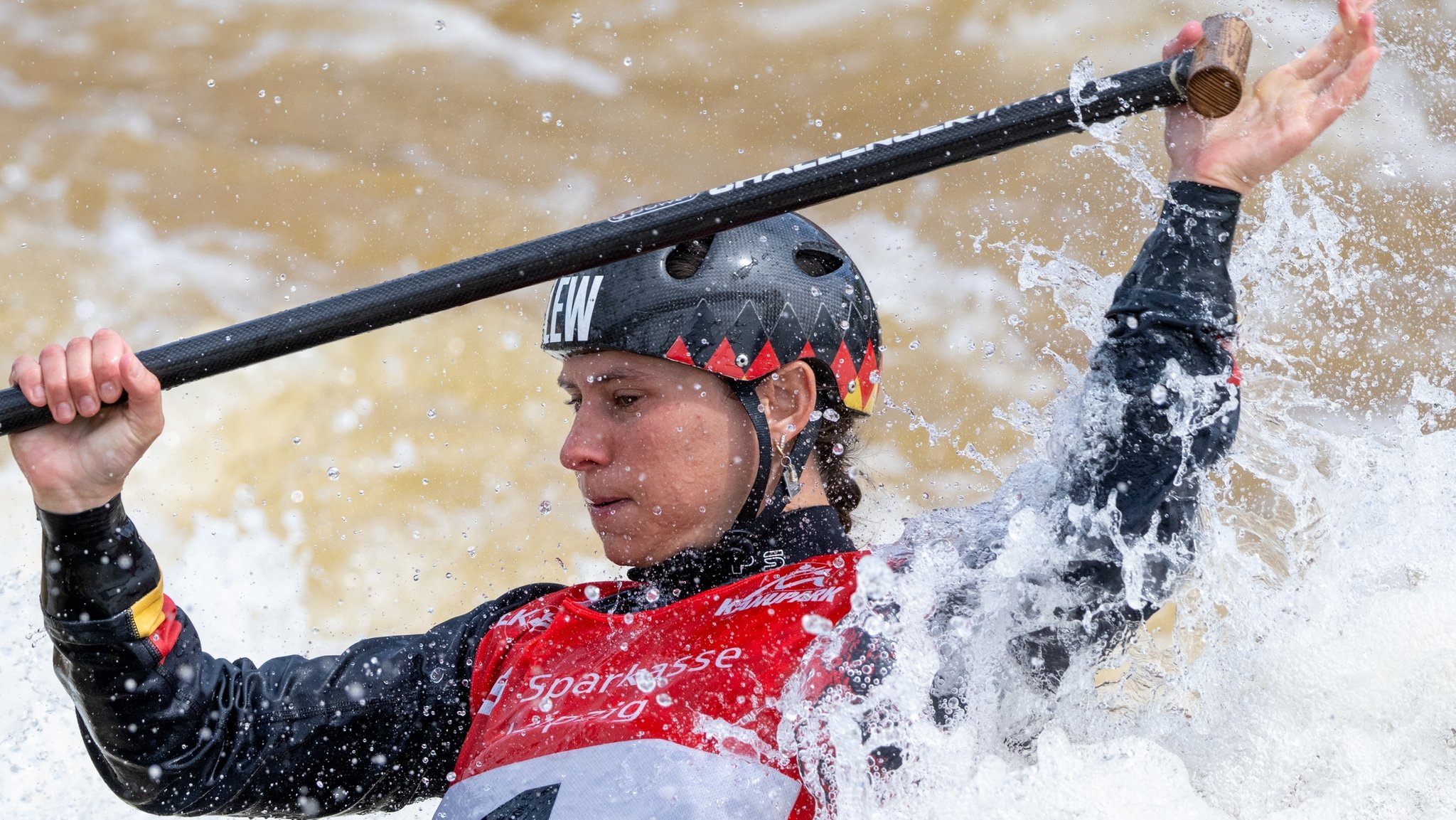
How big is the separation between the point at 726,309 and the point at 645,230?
33 cm

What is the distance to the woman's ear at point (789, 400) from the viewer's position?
Result: 1807 millimetres

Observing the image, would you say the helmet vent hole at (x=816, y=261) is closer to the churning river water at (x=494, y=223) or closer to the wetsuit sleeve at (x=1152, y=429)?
the wetsuit sleeve at (x=1152, y=429)

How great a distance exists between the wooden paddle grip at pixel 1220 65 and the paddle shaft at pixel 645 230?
1.3 inches

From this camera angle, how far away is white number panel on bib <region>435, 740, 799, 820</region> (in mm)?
1433

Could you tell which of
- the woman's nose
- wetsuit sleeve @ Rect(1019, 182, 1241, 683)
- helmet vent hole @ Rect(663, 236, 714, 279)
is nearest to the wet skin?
the woman's nose

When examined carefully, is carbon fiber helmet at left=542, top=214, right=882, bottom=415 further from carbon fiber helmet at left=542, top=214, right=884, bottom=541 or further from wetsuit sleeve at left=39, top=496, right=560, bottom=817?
wetsuit sleeve at left=39, top=496, right=560, bottom=817

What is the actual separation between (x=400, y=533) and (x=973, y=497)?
69.2 inches

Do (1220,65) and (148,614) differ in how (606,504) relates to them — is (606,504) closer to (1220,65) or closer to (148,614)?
(148,614)

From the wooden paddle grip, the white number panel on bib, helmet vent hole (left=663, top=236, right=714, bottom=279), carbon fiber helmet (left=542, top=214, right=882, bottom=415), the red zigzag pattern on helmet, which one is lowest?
the white number panel on bib

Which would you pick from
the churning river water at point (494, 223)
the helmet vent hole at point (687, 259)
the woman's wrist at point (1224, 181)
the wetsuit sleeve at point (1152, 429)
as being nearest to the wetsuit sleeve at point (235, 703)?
the helmet vent hole at point (687, 259)

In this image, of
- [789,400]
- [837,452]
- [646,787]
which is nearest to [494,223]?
[837,452]

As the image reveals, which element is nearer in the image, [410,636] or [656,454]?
[656,454]

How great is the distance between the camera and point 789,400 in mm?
1825

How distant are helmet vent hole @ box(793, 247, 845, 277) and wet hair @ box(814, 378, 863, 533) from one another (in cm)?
14
